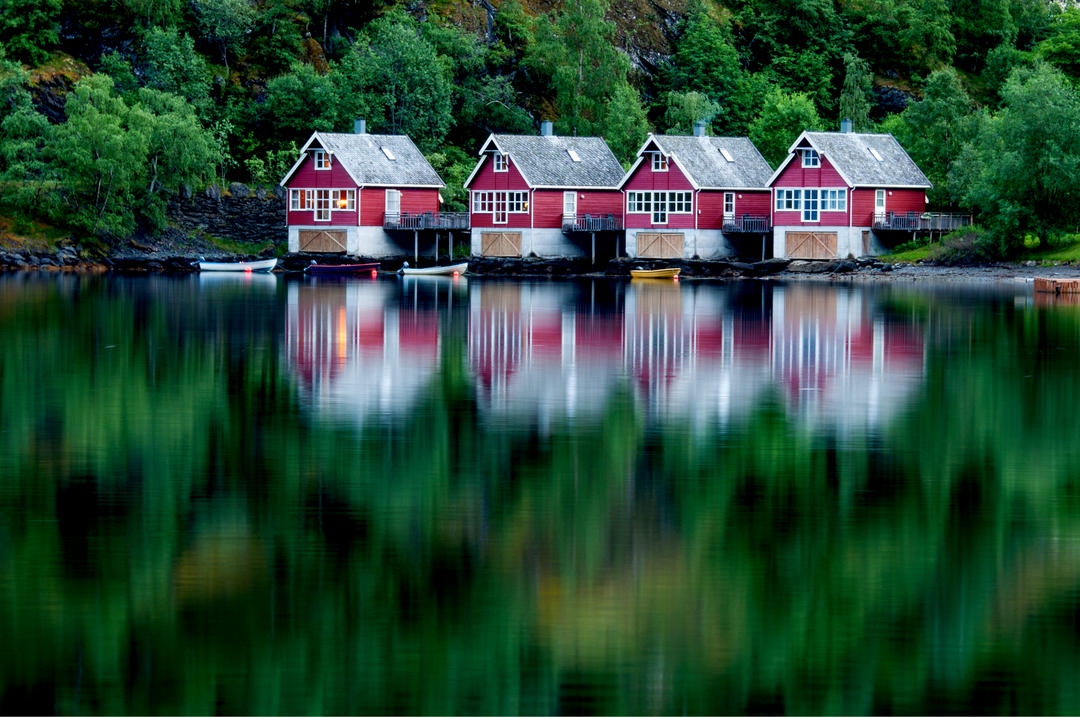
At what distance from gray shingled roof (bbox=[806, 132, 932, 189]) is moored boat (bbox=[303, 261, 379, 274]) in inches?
973

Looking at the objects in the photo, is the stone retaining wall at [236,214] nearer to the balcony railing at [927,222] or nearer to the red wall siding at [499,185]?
the red wall siding at [499,185]

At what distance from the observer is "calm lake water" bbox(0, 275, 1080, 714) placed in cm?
1152

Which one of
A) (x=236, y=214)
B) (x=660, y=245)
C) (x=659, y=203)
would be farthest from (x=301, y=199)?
(x=660, y=245)

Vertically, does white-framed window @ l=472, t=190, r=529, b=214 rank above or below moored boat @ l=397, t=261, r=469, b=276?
above

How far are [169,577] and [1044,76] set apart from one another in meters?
66.0

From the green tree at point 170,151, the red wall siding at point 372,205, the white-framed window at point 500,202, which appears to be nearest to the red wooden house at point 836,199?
the white-framed window at point 500,202

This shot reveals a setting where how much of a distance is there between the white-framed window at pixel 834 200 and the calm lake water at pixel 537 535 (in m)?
46.1

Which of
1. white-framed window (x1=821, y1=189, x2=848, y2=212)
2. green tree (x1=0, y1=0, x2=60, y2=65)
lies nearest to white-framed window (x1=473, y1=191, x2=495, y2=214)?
white-framed window (x1=821, y1=189, x2=848, y2=212)

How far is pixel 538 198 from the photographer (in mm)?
84375

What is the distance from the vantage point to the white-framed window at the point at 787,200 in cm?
8044

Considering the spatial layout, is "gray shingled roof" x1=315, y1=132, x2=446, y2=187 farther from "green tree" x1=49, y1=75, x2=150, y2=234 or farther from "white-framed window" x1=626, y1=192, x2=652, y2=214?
"white-framed window" x1=626, y1=192, x2=652, y2=214

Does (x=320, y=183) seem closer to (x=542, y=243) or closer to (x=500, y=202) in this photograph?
(x=500, y=202)

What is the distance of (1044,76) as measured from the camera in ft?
238

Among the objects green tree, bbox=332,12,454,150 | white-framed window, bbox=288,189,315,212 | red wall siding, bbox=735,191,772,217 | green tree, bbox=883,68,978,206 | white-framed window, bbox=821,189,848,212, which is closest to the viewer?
white-framed window, bbox=821,189,848,212
